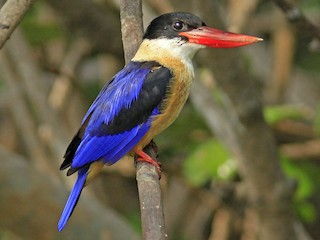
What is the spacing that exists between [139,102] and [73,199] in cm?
42

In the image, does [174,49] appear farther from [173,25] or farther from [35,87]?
[35,87]

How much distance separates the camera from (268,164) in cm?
441

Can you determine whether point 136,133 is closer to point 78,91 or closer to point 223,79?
point 223,79

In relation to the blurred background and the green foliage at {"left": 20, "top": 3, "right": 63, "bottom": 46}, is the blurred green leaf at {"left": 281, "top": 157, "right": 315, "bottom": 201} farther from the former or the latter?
the green foliage at {"left": 20, "top": 3, "right": 63, "bottom": 46}

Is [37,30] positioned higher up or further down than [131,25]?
further down

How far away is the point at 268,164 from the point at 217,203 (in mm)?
Answer: 1425

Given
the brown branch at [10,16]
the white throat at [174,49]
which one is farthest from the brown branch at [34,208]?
the brown branch at [10,16]

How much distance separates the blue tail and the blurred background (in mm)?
892

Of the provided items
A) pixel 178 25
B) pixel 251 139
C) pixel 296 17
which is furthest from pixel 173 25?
pixel 251 139

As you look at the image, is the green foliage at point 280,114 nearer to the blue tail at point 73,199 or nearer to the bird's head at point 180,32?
the bird's head at point 180,32

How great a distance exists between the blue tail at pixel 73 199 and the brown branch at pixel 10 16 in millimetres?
712

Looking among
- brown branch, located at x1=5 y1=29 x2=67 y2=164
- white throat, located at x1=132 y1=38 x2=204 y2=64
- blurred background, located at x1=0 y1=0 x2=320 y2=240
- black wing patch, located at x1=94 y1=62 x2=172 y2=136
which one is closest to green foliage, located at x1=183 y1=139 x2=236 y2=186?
blurred background, located at x1=0 y1=0 x2=320 y2=240

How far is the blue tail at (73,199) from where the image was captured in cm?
326

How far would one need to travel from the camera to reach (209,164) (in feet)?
15.7
